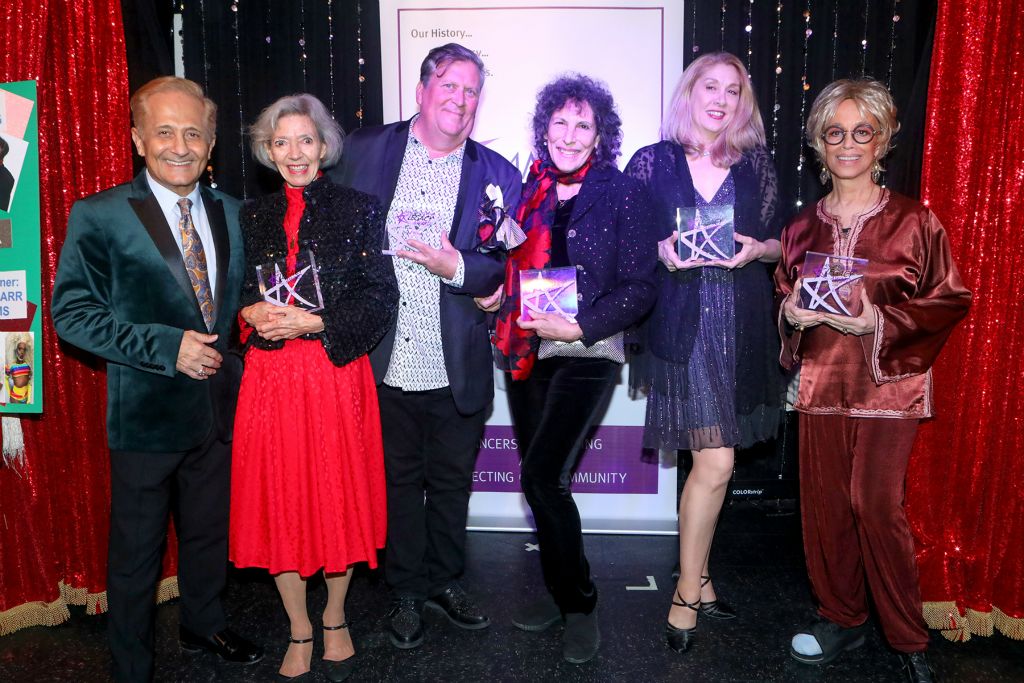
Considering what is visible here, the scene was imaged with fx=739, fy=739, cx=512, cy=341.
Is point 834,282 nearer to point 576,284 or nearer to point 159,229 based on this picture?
point 576,284

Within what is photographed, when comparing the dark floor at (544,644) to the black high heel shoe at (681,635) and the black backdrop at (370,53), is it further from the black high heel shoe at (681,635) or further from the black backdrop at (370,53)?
the black backdrop at (370,53)

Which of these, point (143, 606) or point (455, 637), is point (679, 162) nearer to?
point (455, 637)

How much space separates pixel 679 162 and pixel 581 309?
0.63 m

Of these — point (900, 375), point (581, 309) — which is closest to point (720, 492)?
point (900, 375)

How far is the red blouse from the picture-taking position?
7.61 feet

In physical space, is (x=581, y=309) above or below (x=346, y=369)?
above

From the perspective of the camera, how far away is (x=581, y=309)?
228cm

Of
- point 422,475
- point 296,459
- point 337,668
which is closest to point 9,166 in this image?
point 296,459

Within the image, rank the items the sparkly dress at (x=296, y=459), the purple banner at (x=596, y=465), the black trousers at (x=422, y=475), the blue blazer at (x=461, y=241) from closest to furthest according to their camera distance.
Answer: the sparkly dress at (x=296, y=459) → the blue blazer at (x=461, y=241) → the black trousers at (x=422, y=475) → the purple banner at (x=596, y=465)

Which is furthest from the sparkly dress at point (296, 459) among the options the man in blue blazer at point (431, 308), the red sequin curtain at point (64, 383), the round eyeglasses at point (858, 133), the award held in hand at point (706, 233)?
the round eyeglasses at point (858, 133)

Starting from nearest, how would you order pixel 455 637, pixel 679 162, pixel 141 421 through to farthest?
pixel 141 421 → pixel 679 162 → pixel 455 637

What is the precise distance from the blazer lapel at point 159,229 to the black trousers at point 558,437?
1089mm

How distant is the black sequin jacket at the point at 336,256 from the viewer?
223 cm

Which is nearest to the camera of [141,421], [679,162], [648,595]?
[141,421]
